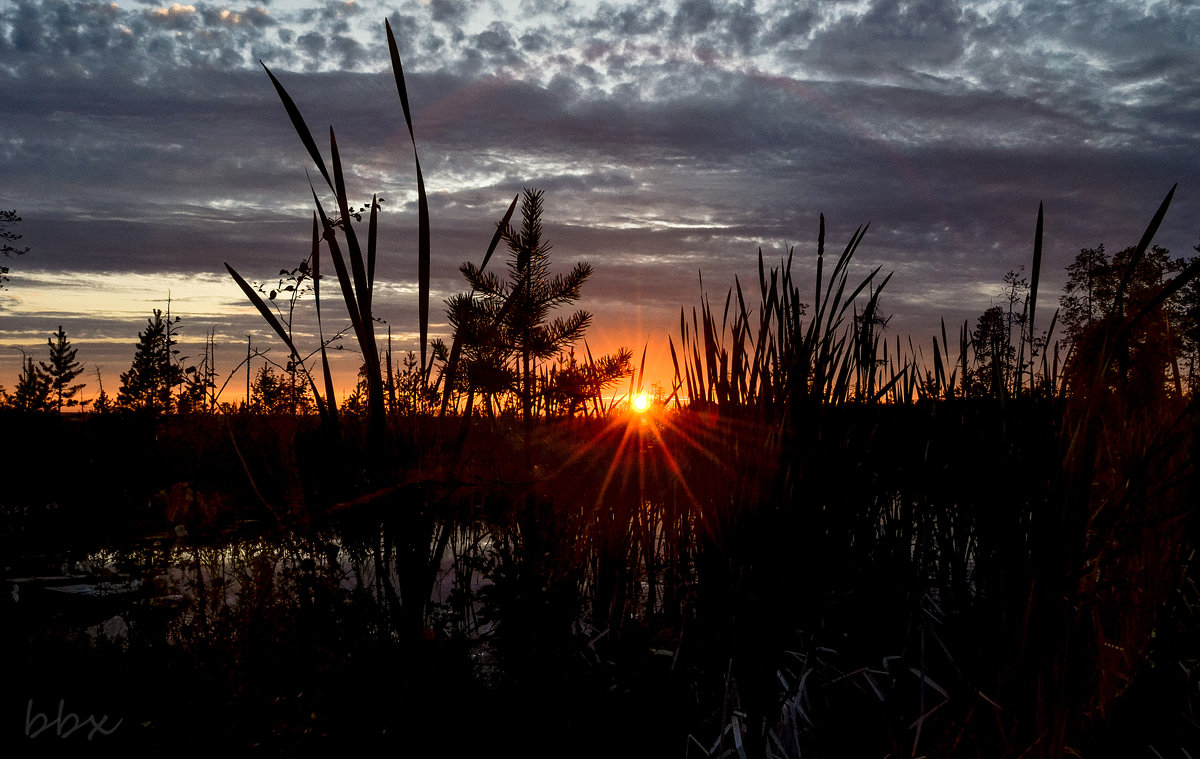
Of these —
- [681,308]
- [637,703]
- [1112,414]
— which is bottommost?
[637,703]

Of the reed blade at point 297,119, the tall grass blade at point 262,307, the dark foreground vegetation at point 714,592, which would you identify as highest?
the reed blade at point 297,119

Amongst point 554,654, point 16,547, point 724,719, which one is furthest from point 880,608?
point 16,547

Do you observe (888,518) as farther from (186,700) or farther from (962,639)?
(186,700)

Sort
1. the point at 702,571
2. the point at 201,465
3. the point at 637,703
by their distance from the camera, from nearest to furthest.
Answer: the point at 637,703 < the point at 702,571 < the point at 201,465

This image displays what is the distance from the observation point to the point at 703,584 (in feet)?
7.45

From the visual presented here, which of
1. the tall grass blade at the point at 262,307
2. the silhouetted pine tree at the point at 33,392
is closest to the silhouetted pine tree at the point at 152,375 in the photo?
the silhouetted pine tree at the point at 33,392

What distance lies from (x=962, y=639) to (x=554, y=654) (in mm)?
1204

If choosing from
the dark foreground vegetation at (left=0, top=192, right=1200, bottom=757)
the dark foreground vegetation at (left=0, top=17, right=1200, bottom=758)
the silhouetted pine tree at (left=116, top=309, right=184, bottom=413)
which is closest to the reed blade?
the dark foreground vegetation at (left=0, top=17, right=1200, bottom=758)

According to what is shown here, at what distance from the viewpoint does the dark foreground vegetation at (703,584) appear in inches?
64.5

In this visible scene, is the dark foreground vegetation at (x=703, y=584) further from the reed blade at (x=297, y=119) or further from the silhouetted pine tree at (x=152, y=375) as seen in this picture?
the silhouetted pine tree at (x=152, y=375)

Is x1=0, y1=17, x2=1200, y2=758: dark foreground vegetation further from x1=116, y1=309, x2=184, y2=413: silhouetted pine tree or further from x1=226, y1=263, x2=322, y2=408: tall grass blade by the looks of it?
x1=116, y1=309, x2=184, y2=413: silhouetted pine tree

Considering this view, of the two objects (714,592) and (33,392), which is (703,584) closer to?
(714,592)

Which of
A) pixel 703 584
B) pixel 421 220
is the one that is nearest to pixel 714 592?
pixel 703 584

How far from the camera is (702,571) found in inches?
89.7
